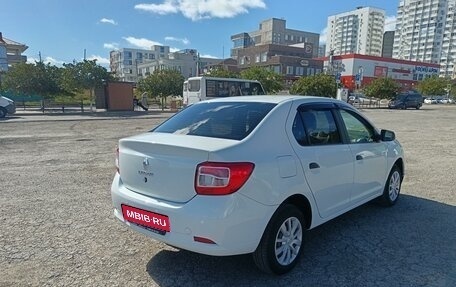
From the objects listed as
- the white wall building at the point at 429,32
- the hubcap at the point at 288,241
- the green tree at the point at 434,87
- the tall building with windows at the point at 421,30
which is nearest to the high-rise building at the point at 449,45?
the white wall building at the point at 429,32

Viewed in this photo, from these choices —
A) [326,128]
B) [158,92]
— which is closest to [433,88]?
[158,92]

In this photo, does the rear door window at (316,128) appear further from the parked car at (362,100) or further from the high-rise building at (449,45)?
the high-rise building at (449,45)

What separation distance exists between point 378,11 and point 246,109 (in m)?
136

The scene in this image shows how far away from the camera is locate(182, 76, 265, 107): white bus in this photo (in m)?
22.9

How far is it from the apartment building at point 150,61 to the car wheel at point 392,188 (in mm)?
83013

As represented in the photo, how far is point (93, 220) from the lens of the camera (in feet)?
13.5

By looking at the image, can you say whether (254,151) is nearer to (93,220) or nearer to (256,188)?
(256,188)

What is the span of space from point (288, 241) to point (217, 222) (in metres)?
0.90

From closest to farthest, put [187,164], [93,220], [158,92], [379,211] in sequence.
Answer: [187,164] → [93,220] → [379,211] → [158,92]

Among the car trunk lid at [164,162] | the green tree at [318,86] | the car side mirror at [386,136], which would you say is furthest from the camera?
the green tree at [318,86]

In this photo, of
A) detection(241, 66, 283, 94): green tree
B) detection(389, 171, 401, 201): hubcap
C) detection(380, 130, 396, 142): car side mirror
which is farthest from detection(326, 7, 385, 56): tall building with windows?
detection(380, 130, 396, 142): car side mirror

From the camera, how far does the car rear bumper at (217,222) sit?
245 cm

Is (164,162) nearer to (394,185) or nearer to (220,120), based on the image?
(220,120)

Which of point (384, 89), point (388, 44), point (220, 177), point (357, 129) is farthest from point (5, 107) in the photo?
point (388, 44)
